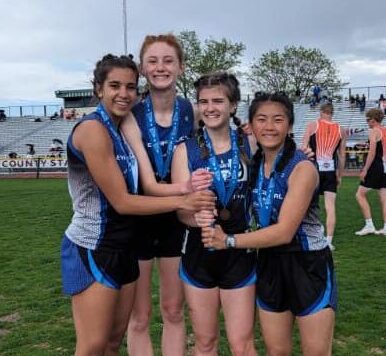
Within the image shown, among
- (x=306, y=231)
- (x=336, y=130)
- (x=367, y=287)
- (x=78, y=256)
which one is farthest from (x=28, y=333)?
(x=336, y=130)

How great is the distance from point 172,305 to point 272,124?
54.4 inches

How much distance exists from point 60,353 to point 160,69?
2459mm

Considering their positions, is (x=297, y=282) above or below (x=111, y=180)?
below

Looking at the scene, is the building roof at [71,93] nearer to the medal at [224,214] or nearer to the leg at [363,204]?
the leg at [363,204]

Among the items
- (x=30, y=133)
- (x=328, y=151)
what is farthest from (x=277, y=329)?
(x=30, y=133)

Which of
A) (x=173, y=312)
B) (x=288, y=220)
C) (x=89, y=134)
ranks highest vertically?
(x=89, y=134)

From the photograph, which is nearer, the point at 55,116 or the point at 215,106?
the point at 215,106

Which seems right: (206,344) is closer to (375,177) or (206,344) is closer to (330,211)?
(330,211)

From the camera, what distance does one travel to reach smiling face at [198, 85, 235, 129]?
3316 mm

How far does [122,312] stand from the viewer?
11.0 feet

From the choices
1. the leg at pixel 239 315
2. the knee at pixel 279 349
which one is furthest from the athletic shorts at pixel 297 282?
the knee at pixel 279 349

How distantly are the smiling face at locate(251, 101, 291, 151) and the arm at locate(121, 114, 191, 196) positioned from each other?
0.59 metres

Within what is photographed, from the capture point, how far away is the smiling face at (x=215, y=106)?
3316mm

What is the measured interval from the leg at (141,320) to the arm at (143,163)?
630 mm
